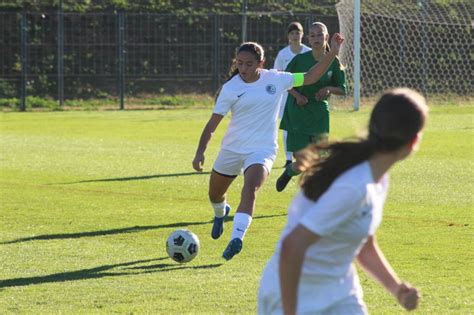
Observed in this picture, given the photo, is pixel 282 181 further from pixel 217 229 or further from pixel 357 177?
pixel 357 177

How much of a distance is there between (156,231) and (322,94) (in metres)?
2.62

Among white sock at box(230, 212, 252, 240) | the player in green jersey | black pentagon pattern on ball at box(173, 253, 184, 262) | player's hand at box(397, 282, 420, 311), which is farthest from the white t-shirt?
player's hand at box(397, 282, 420, 311)

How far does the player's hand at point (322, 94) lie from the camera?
12.0m

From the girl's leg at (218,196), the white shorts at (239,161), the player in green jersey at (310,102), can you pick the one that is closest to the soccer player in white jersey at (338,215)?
the white shorts at (239,161)

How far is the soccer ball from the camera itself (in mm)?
8758

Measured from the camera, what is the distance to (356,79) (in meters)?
26.8

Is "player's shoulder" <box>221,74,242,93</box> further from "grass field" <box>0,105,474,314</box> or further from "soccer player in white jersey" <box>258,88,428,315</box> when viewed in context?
"soccer player in white jersey" <box>258,88,428,315</box>

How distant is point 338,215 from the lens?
3.82 m

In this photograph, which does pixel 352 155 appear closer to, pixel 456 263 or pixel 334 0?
pixel 456 263

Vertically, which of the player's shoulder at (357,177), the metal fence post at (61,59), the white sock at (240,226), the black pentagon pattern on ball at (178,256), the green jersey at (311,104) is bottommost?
the metal fence post at (61,59)

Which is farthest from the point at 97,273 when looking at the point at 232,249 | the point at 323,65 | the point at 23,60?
the point at 23,60

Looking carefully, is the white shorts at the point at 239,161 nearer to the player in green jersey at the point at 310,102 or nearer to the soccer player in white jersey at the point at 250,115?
the soccer player in white jersey at the point at 250,115

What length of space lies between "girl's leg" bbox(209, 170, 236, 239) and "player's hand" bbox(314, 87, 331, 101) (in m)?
2.45

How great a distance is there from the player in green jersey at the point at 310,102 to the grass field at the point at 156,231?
79 cm
